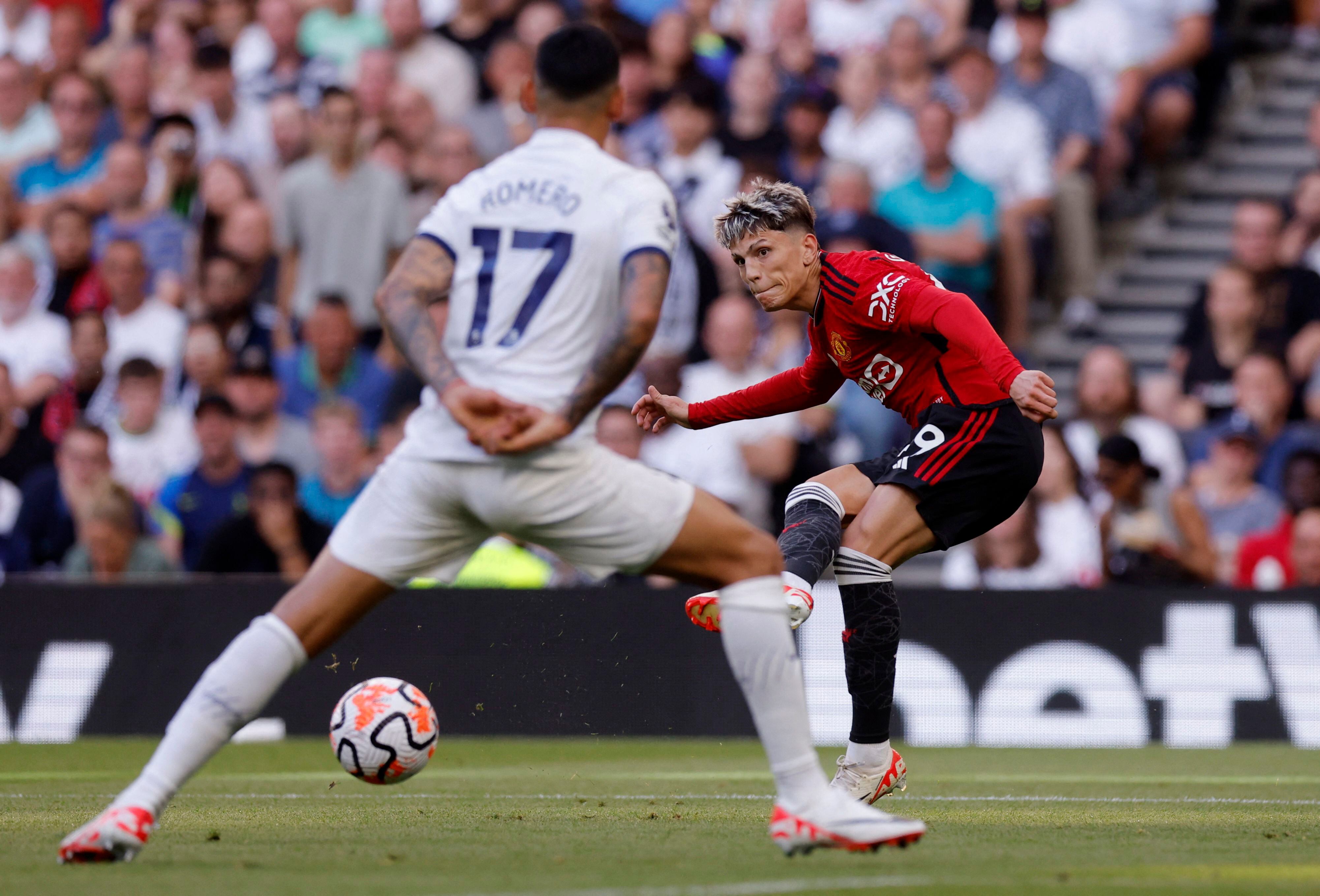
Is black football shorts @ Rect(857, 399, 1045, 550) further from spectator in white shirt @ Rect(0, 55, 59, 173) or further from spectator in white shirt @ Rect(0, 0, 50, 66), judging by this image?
spectator in white shirt @ Rect(0, 0, 50, 66)

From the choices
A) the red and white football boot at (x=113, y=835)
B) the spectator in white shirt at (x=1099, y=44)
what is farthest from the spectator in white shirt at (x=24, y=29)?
the red and white football boot at (x=113, y=835)

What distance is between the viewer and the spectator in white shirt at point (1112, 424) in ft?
40.2

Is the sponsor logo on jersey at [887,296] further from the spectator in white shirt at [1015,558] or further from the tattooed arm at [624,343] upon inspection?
the spectator in white shirt at [1015,558]

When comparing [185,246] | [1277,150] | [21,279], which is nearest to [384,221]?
[185,246]

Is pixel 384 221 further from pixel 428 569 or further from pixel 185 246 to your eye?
pixel 428 569

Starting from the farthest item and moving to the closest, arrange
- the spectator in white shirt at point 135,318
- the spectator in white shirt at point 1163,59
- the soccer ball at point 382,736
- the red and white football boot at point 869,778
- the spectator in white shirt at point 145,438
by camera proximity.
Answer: the spectator in white shirt at point 1163,59 → the spectator in white shirt at point 135,318 → the spectator in white shirt at point 145,438 → the red and white football boot at point 869,778 → the soccer ball at point 382,736

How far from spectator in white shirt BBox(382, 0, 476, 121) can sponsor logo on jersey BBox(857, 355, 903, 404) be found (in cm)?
882

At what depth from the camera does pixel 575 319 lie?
16.5ft

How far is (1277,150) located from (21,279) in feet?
34.7

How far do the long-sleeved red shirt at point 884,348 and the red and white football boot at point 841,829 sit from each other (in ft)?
5.35

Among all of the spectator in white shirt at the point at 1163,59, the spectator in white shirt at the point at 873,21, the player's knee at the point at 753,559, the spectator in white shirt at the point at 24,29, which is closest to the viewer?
the player's knee at the point at 753,559

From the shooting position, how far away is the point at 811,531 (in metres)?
6.84

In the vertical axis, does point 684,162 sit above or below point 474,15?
below

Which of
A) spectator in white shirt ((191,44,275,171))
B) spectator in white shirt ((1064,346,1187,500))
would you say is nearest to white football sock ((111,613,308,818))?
spectator in white shirt ((1064,346,1187,500))
